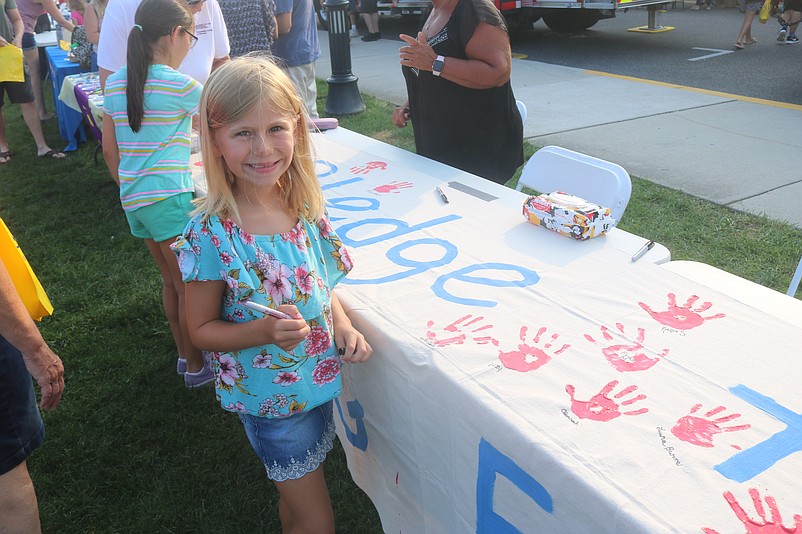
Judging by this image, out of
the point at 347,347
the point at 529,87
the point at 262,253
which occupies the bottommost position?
the point at 529,87

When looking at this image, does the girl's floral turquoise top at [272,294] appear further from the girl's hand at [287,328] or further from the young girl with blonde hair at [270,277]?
the girl's hand at [287,328]

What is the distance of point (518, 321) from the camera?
1.65 meters

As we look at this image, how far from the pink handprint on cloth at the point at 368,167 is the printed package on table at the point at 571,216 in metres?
0.99

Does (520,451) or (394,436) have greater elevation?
(520,451)

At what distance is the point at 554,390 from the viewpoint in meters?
1.39

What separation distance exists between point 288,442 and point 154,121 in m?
1.36

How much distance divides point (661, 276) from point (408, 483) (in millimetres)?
871

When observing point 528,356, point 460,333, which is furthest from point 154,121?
point 528,356


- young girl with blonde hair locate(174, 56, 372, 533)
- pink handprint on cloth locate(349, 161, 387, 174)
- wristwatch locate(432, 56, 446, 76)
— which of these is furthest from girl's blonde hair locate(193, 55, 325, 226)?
pink handprint on cloth locate(349, 161, 387, 174)

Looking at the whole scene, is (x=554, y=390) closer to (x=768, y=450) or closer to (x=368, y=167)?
(x=768, y=450)

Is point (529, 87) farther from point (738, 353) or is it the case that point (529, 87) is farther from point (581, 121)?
point (738, 353)

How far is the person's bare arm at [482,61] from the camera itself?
2564 millimetres

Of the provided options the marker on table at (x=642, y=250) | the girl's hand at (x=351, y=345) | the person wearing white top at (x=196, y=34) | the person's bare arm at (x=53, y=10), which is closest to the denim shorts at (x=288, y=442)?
the girl's hand at (x=351, y=345)

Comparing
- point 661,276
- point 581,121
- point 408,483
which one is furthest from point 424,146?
point 581,121
